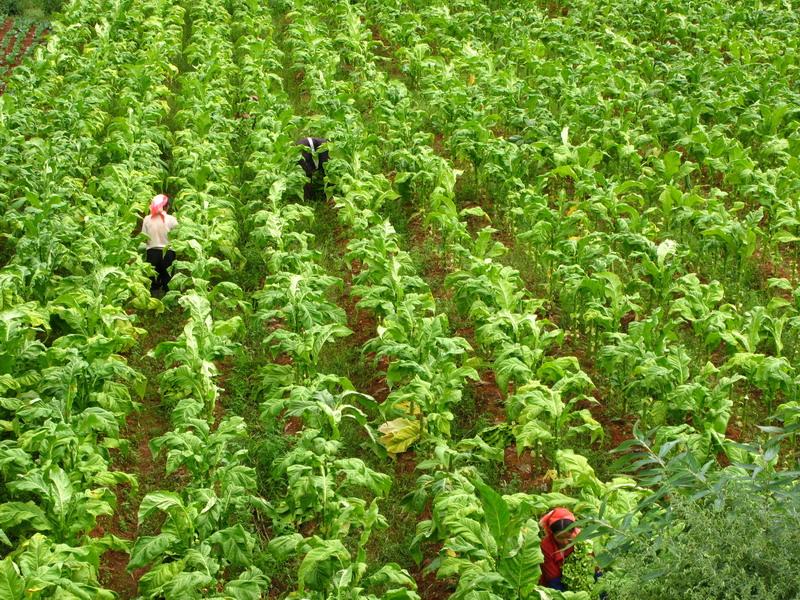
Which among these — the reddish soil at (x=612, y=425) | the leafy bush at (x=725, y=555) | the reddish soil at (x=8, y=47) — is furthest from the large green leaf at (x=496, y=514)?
the reddish soil at (x=8, y=47)

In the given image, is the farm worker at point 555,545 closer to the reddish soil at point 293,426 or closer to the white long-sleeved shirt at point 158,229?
the reddish soil at point 293,426

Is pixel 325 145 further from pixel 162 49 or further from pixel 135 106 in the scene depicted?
pixel 162 49

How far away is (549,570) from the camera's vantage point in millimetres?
7523

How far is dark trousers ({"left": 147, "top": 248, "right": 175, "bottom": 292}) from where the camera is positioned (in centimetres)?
1219

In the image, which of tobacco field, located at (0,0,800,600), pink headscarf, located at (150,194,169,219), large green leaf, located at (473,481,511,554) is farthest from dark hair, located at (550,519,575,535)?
pink headscarf, located at (150,194,169,219)

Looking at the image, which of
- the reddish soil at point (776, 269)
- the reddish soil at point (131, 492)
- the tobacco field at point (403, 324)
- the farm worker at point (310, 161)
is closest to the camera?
the tobacco field at point (403, 324)

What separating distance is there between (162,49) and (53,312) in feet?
30.7

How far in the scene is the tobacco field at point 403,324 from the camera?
23.4 ft

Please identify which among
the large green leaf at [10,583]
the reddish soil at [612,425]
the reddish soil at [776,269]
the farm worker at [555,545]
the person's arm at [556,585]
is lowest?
the reddish soil at [612,425]

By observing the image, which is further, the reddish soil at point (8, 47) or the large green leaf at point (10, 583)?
the reddish soil at point (8, 47)

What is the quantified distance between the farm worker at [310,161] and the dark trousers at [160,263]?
8.30 feet

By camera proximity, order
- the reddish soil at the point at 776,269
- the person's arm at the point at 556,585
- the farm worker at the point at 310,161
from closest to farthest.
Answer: the person's arm at the point at 556,585
the reddish soil at the point at 776,269
the farm worker at the point at 310,161

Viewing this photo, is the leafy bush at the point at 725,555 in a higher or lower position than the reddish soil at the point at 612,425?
higher

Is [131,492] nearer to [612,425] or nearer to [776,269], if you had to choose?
[612,425]
